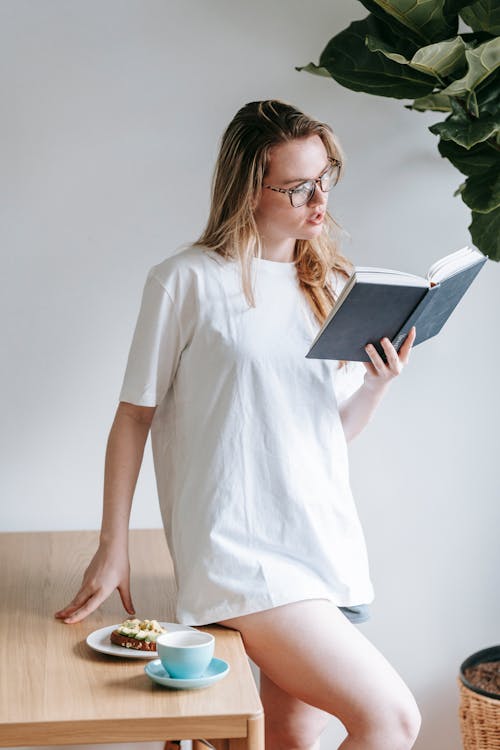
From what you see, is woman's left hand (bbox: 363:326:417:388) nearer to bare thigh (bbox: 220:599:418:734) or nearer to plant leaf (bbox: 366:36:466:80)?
bare thigh (bbox: 220:599:418:734)

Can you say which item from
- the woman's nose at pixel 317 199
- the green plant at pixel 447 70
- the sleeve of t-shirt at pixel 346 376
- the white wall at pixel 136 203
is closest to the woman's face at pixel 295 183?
the woman's nose at pixel 317 199

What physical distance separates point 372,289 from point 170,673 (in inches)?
23.3

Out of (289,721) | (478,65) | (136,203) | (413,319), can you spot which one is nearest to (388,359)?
(413,319)

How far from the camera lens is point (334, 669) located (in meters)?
1.31

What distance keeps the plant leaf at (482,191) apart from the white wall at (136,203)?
28 centimetres

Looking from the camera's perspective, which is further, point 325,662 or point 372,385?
point 372,385

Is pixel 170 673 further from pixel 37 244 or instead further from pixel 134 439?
pixel 37 244

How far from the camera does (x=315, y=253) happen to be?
63.7 inches

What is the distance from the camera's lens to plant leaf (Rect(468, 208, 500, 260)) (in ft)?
5.93

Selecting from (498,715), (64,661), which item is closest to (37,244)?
(64,661)

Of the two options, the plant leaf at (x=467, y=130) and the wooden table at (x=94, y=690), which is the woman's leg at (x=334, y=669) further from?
the plant leaf at (x=467, y=130)

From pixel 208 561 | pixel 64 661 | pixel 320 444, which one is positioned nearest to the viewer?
pixel 64 661

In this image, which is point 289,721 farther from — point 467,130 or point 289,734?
point 467,130

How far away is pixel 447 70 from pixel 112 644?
3.77ft
